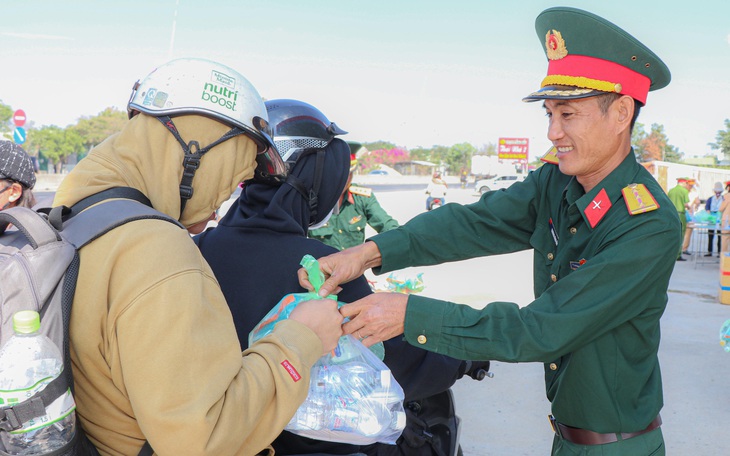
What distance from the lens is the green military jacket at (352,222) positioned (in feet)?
23.8

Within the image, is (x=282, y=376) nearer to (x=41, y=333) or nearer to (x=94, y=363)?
(x=94, y=363)

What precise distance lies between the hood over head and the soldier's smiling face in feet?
3.38

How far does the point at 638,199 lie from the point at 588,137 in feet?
0.93

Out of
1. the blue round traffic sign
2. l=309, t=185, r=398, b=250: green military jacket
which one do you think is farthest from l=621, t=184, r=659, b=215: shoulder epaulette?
the blue round traffic sign

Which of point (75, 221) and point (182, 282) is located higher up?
point (75, 221)

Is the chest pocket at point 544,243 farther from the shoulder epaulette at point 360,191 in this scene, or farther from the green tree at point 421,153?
the green tree at point 421,153

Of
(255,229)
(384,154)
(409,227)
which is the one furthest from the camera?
(384,154)

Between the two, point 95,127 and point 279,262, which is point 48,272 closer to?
point 279,262

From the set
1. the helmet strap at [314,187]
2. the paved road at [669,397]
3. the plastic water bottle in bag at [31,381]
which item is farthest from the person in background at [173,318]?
the paved road at [669,397]

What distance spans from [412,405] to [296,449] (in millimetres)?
893

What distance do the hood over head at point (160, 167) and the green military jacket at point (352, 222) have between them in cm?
518

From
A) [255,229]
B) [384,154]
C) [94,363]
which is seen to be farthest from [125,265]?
[384,154]

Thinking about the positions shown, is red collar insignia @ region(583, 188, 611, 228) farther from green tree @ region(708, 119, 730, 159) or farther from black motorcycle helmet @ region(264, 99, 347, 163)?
green tree @ region(708, 119, 730, 159)

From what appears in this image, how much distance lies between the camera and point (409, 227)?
257cm
